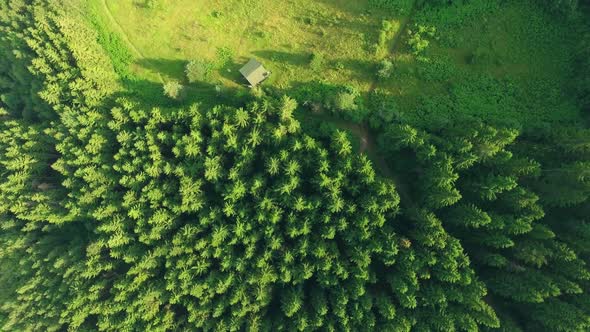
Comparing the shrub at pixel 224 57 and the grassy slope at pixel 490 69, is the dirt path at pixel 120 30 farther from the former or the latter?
the grassy slope at pixel 490 69

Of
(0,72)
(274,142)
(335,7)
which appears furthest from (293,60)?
(0,72)

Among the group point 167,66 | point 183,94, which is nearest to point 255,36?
point 183,94

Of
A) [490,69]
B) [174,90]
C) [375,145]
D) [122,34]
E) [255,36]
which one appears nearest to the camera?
[375,145]

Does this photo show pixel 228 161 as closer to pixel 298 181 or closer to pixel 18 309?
pixel 298 181

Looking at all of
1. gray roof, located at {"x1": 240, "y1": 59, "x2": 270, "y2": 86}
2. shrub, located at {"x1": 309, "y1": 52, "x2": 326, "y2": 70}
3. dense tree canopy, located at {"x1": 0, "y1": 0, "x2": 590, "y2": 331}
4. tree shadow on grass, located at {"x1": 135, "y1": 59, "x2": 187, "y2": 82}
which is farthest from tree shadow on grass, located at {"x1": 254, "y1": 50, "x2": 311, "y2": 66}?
tree shadow on grass, located at {"x1": 135, "y1": 59, "x2": 187, "y2": 82}

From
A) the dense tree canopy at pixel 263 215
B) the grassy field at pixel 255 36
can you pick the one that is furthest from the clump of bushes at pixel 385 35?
the dense tree canopy at pixel 263 215

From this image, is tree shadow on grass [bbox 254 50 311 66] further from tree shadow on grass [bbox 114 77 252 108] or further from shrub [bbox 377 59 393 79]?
shrub [bbox 377 59 393 79]

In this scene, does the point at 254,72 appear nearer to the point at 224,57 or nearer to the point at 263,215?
the point at 224,57
